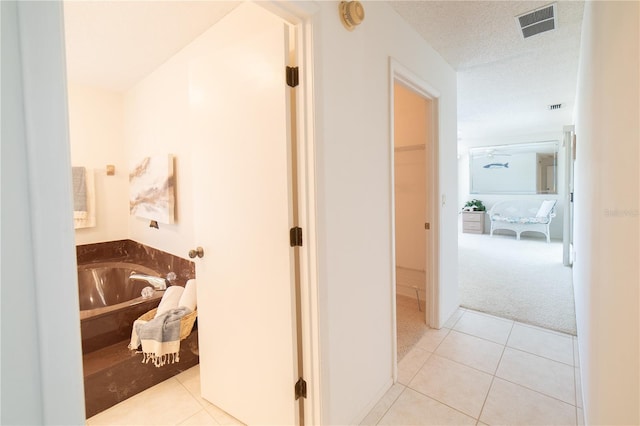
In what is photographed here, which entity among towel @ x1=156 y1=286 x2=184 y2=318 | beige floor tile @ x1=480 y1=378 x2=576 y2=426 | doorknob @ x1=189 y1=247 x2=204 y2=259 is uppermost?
doorknob @ x1=189 y1=247 x2=204 y2=259

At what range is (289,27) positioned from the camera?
4.43ft

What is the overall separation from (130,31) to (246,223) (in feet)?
5.74

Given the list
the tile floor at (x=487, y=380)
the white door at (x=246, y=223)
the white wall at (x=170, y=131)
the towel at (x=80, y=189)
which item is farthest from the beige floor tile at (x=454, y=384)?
the towel at (x=80, y=189)

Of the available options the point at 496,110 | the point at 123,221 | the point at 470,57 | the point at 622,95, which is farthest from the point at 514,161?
the point at 123,221

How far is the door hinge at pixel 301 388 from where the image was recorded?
143 centimetres

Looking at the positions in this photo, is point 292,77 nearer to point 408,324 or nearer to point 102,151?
point 408,324

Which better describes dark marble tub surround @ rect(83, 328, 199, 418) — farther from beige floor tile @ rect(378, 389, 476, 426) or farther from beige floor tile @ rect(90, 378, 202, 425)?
beige floor tile @ rect(378, 389, 476, 426)

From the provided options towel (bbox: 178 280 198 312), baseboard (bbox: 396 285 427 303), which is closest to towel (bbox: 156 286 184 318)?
towel (bbox: 178 280 198 312)

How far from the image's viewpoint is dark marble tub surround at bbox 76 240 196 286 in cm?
258

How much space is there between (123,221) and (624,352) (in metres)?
4.06

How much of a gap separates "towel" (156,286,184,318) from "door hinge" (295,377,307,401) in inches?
45.0

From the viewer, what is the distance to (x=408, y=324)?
275 centimetres

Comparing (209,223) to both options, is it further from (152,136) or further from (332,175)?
(152,136)

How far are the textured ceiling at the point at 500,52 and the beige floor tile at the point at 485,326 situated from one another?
2.36 meters
